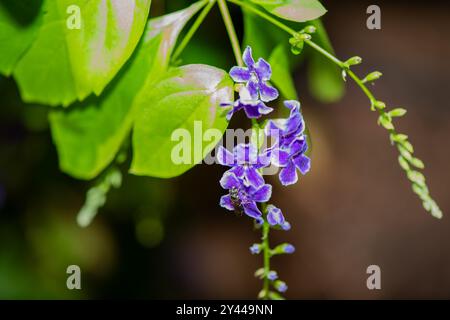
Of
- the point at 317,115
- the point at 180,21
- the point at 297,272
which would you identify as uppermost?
the point at 317,115

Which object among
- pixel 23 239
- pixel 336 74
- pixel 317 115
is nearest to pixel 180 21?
pixel 336 74

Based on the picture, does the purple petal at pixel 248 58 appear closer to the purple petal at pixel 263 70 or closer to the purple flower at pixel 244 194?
the purple petal at pixel 263 70

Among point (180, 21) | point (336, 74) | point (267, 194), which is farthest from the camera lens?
point (336, 74)

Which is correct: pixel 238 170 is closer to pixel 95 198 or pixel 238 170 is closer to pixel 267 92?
pixel 267 92

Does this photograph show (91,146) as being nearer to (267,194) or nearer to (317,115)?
(267,194)

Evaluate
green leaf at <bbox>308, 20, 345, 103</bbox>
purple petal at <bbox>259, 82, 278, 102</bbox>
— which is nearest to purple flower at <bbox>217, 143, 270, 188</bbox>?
purple petal at <bbox>259, 82, 278, 102</bbox>

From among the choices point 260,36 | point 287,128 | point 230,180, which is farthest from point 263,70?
point 260,36

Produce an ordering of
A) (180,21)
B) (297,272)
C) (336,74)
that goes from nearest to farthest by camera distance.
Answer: (180,21)
(336,74)
(297,272)
